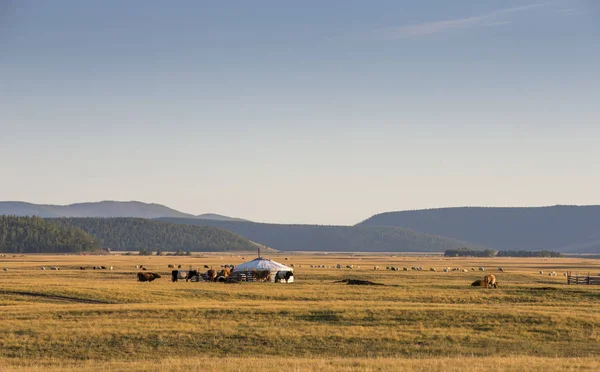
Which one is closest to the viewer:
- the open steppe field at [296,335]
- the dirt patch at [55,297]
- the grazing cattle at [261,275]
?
the open steppe field at [296,335]

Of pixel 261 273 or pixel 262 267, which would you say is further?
pixel 262 267

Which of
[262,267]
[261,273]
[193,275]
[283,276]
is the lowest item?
[193,275]

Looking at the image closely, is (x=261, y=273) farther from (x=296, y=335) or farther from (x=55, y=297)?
(x=296, y=335)

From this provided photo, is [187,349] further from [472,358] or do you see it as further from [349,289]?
→ [349,289]

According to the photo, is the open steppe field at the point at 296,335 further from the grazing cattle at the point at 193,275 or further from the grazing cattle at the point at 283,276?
the grazing cattle at the point at 193,275

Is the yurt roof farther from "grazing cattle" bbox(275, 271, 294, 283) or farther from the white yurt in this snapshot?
"grazing cattle" bbox(275, 271, 294, 283)

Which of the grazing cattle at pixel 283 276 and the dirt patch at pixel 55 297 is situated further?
the grazing cattle at pixel 283 276

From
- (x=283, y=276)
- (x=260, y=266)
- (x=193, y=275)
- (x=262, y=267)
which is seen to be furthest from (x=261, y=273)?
(x=193, y=275)

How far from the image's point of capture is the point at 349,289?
7131cm

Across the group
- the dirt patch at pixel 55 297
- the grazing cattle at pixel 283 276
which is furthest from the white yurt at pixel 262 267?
the dirt patch at pixel 55 297

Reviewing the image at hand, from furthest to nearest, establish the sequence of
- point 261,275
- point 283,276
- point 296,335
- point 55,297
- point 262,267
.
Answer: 1. point 262,267
2. point 283,276
3. point 261,275
4. point 55,297
5. point 296,335

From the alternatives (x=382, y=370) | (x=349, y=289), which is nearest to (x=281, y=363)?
(x=382, y=370)

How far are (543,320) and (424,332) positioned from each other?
8409mm

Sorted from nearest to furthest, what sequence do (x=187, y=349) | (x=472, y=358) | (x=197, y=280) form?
(x=472, y=358) < (x=187, y=349) < (x=197, y=280)
